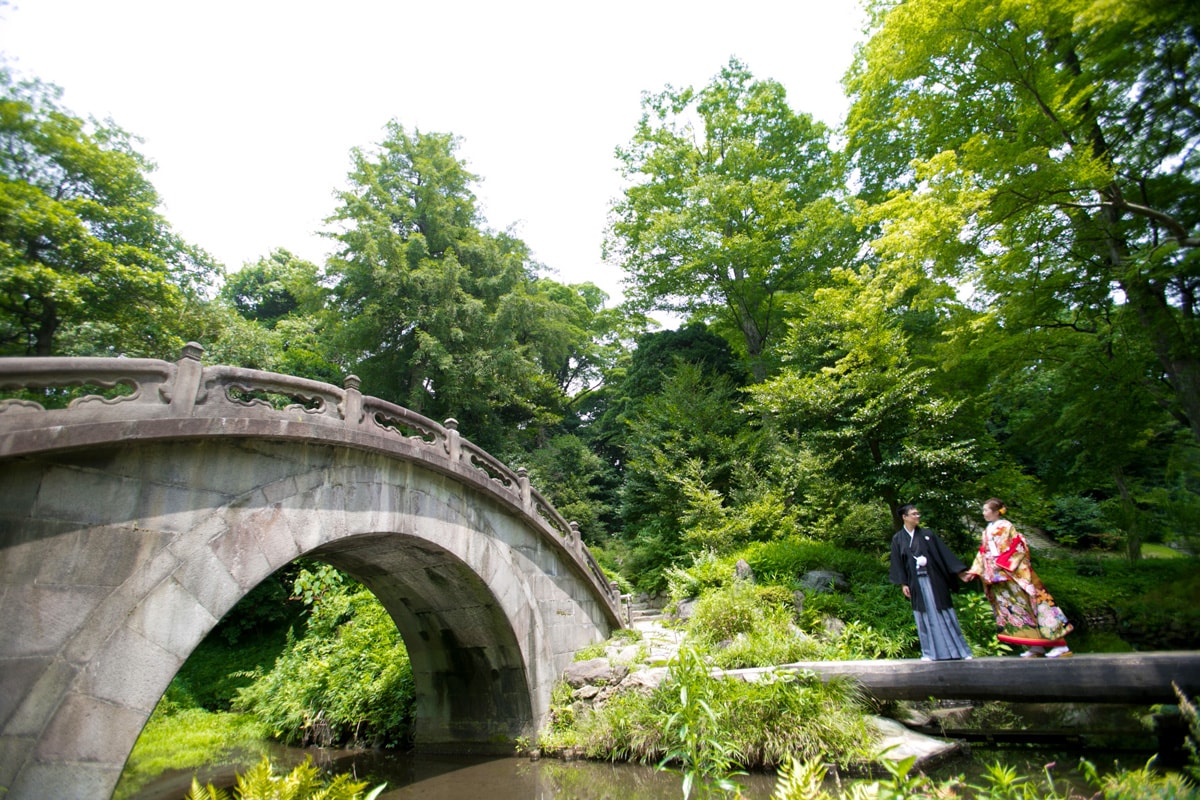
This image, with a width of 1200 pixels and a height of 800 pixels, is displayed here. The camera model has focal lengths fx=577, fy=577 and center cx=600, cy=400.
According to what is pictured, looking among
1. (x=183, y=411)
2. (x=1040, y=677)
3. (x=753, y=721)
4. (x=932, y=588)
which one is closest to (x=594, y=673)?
(x=753, y=721)

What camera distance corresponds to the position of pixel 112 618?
4.63 metres

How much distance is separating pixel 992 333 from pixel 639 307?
1253cm

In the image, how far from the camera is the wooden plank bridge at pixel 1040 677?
4.99 metres

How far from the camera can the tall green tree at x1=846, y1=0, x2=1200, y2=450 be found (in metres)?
6.53

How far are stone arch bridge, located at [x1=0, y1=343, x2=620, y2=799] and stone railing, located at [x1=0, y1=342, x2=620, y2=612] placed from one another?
0.05 ft

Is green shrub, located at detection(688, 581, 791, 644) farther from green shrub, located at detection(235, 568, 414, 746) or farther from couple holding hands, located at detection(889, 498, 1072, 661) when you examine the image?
green shrub, located at detection(235, 568, 414, 746)

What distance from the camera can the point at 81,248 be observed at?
9.05m

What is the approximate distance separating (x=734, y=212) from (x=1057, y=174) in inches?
451

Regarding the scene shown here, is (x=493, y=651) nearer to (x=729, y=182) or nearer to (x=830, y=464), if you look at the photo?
(x=830, y=464)

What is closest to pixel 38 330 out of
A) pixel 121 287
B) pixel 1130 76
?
pixel 121 287

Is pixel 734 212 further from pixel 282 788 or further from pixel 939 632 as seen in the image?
pixel 282 788

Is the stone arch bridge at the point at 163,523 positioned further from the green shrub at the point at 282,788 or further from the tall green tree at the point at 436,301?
the tall green tree at the point at 436,301

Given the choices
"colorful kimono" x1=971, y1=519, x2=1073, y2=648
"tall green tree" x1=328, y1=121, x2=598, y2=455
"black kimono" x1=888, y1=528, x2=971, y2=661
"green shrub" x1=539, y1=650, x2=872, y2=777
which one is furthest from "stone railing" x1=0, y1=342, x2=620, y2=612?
"tall green tree" x1=328, y1=121, x2=598, y2=455

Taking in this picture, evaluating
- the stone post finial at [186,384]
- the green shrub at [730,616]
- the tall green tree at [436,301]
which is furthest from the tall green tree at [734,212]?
the stone post finial at [186,384]
